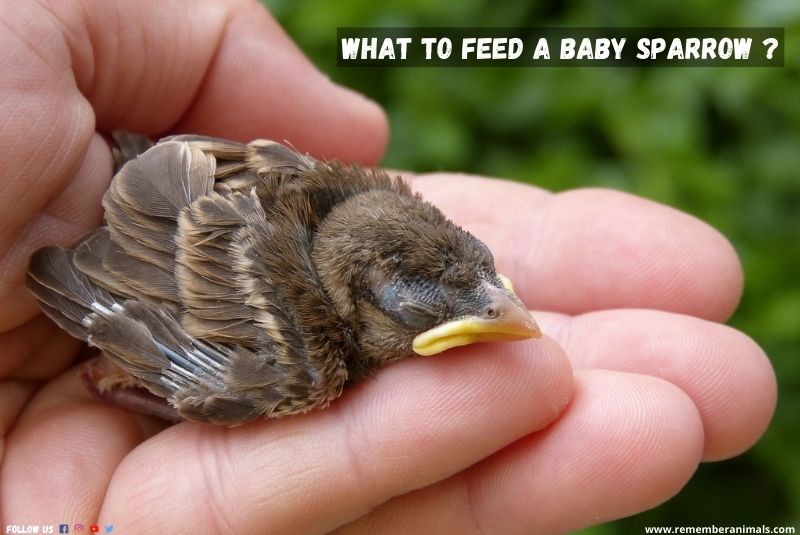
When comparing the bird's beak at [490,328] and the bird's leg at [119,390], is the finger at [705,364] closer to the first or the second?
the bird's beak at [490,328]

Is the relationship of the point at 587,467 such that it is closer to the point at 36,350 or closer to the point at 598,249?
the point at 598,249

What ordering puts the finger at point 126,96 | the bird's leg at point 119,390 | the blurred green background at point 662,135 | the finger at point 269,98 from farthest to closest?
the blurred green background at point 662,135 < the finger at point 269,98 < the bird's leg at point 119,390 < the finger at point 126,96

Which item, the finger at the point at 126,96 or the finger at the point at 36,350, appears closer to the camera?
the finger at the point at 126,96

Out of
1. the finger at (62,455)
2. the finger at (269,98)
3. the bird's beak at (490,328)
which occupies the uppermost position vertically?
the finger at (269,98)

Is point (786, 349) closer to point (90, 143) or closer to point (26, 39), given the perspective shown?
point (90, 143)

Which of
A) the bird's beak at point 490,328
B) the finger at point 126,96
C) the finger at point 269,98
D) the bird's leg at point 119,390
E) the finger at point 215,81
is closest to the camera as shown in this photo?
the bird's beak at point 490,328

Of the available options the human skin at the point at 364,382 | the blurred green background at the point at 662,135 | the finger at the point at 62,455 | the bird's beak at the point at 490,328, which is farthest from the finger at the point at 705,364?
the finger at the point at 62,455

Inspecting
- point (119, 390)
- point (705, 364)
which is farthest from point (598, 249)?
point (119, 390)

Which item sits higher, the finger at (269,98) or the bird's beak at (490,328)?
the finger at (269,98)

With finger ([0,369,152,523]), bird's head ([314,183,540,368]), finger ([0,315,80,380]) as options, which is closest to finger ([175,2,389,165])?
finger ([0,315,80,380])
